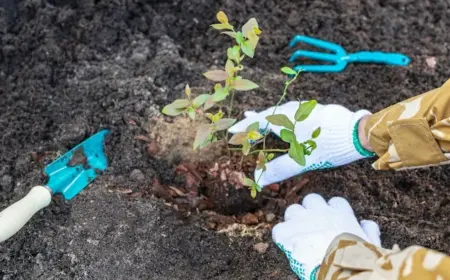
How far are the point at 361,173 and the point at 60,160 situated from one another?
1.02 metres

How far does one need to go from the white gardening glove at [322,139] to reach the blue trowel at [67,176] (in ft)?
1.50

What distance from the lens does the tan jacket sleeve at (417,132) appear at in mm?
1545

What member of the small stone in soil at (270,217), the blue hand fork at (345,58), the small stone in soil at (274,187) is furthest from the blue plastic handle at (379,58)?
the small stone in soil at (270,217)

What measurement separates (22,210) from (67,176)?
0.23m

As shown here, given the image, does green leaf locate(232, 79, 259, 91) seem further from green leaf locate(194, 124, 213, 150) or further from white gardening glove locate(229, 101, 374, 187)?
white gardening glove locate(229, 101, 374, 187)

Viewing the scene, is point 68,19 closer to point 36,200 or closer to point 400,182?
point 36,200

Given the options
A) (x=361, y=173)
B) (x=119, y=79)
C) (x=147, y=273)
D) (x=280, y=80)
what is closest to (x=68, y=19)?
(x=119, y=79)

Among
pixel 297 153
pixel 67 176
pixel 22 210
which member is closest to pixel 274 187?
pixel 297 153

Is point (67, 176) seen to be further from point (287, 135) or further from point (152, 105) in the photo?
point (287, 135)

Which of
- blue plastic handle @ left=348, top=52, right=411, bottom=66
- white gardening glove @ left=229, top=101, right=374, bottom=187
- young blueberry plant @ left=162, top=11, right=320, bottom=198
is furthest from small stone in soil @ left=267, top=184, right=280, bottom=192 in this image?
blue plastic handle @ left=348, top=52, right=411, bottom=66

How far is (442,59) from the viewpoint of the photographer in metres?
2.34

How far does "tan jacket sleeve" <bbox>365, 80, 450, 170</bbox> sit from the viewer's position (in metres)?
A: 1.54

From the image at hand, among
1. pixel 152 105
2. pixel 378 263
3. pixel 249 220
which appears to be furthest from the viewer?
pixel 152 105

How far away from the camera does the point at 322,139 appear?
184 cm
